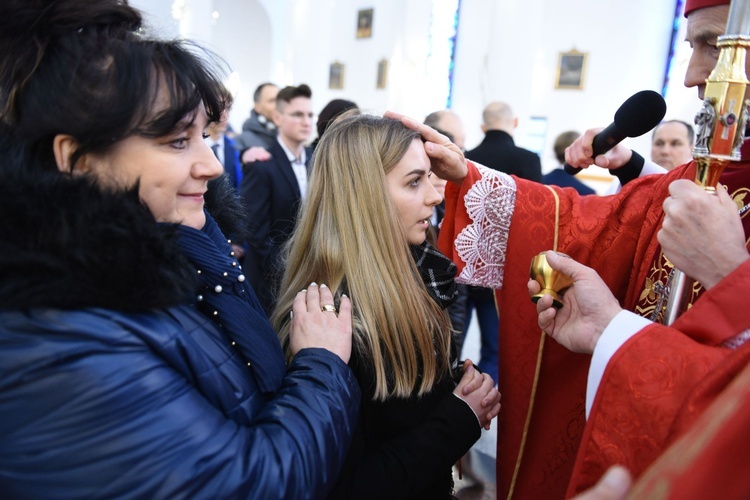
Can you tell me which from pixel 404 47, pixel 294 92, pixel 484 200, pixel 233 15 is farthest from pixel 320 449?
pixel 233 15

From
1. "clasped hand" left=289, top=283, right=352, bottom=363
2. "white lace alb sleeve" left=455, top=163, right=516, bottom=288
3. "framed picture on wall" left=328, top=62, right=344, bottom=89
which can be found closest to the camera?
"clasped hand" left=289, top=283, right=352, bottom=363

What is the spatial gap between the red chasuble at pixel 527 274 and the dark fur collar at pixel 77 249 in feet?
3.54

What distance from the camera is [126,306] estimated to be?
906mm

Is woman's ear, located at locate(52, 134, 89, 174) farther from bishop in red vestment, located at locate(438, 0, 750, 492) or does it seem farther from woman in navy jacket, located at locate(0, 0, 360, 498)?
bishop in red vestment, located at locate(438, 0, 750, 492)

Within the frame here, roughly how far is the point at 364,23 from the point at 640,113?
14.3 m

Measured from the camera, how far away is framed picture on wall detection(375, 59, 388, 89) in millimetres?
14125

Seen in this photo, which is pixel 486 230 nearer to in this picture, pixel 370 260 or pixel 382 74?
pixel 370 260

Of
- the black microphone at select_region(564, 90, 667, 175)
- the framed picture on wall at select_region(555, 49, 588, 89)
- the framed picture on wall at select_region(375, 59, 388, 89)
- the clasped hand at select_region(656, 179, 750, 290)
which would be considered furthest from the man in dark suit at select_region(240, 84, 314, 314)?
the framed picture on wall at select_region(375, 59, 388, 89)

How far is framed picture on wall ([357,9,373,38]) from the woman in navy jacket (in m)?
14.5

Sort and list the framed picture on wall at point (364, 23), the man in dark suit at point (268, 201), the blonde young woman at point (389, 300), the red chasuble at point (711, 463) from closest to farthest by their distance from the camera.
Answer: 1. the red chasuble at point (711, 463)
2. the blonde young woman at point (389, 300)
3. the man in dark suit at point (268, 201)
4. the framed picture on wall at point (364, 23)

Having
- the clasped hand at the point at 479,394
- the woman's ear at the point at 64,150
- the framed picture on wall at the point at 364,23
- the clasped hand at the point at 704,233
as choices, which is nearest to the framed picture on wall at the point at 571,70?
the framed picture on wall at the point at 364,23

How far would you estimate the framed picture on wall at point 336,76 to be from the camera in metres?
15.2

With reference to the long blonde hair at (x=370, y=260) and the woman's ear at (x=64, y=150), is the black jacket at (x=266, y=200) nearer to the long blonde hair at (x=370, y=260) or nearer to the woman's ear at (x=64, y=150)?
the long blonde hair at (x=370, y=260)

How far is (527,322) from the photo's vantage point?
5.62ft
